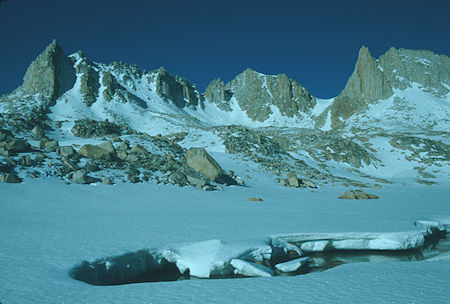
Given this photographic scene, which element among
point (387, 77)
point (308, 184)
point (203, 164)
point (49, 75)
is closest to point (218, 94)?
point (387, 77)

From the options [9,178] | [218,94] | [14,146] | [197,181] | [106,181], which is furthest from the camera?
[218,94]

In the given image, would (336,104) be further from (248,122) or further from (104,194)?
(104,194)

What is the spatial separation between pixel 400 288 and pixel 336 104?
12890 centimetres

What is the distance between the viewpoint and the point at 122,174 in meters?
19.0

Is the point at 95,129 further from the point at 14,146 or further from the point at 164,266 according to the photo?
the point at 164,266

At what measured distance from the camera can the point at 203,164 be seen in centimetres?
2275

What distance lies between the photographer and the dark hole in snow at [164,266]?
6.73m

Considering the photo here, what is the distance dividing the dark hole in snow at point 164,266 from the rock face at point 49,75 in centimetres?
10236

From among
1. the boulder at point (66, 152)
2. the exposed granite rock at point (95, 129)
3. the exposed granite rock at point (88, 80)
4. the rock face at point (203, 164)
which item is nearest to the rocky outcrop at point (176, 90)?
the exposed granite rock at point (88, 80)

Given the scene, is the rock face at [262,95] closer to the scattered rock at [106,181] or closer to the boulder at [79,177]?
the scattered rock at [106,181]

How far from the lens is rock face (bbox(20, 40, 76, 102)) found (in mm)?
95312

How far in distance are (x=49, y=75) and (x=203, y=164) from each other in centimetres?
9944

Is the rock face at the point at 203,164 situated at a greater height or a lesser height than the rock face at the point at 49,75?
lesser

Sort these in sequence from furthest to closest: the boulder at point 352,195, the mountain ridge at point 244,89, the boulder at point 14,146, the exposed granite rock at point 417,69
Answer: the exposed granite rock at point 417,69 → the mountain ridge at point 244,89 → the boulder at point 352,195 → the boulder at point 14,146
